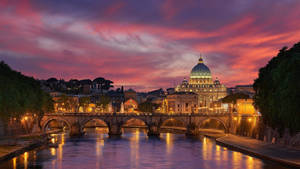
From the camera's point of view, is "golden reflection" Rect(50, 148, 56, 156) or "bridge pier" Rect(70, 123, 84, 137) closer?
"golden reflection" Rect(50, 148, 56, 156)

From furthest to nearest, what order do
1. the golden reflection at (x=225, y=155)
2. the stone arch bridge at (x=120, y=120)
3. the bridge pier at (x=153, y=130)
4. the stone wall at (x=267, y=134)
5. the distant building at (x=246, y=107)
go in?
the bridge pier at (x=153, y=130) < the stone arch bridge at (x=120, y=120) < the distant building at (x=246, y=107) < the stone wall at (x=267, y=134) < the golden reflection at (x=225, y=155)

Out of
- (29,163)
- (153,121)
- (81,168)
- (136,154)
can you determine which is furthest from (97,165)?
(153,121)

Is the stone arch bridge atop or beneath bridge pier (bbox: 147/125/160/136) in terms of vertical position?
atop

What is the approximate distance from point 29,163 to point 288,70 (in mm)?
31272

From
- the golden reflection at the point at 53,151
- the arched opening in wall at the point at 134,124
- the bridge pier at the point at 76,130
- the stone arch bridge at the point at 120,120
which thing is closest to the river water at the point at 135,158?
the golden reflection at the point at 53,151

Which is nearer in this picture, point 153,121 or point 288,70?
point 288,70

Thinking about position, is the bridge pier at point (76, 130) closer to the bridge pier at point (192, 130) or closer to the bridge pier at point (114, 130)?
the bridge pier at point (114, 130)

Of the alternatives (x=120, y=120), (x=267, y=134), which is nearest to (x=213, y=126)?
(x=120, y=120)

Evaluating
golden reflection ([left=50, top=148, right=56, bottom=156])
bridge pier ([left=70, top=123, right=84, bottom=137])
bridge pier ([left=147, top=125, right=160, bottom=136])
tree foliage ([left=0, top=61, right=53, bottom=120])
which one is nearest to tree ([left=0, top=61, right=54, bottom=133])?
tree foliage ([left=0, top=61, right=53, bottom=120])

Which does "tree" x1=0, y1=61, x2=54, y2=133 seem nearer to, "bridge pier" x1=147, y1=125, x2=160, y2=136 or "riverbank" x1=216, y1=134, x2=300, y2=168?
"bridge pier" x1=147, y1=125, x2=160, y2=136

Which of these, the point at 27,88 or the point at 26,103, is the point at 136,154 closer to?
the point at 26,103

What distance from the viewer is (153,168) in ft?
204

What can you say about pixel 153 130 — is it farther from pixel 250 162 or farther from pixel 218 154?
pixel 250 162

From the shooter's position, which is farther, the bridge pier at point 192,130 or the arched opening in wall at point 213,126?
the arched opening in wall at point 213,126
